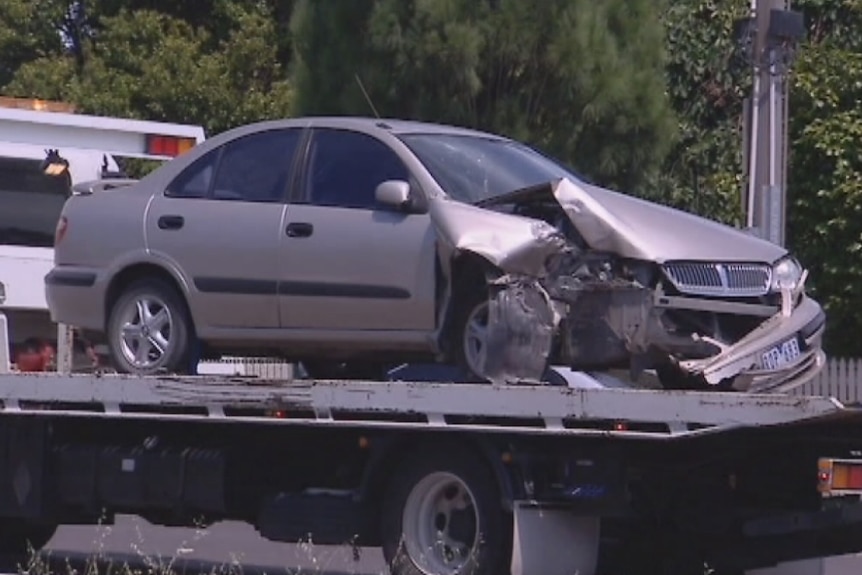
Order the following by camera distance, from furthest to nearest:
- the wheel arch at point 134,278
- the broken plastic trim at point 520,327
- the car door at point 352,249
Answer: the wheel arch at point 134,278
the car door at point 352,249
the broken plastic trim at point 520,327

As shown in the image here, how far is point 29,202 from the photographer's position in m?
13.7

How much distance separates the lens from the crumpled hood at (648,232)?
941 centimetres

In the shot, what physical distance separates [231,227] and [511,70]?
9.66m

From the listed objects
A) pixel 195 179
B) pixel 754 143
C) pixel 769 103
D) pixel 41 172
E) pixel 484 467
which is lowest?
pixel 484 467

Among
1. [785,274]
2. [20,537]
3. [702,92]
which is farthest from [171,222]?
[702,92]

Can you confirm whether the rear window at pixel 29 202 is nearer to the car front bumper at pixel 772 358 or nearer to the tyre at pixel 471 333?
the tyre at pixel 471 333

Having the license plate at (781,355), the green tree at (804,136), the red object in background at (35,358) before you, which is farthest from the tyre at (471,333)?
the green tree at (804,136)

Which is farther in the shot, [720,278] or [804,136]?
[804,136]

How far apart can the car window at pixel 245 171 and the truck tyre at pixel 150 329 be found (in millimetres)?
591

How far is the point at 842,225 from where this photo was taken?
73.3ft

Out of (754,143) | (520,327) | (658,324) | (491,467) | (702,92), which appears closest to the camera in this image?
(658,324)

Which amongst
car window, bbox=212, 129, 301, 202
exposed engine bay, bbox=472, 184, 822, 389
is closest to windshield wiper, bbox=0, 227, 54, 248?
car window, bbox=212, 129, 301, 202

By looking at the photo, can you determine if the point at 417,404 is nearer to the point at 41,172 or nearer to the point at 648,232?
the point at 648,232

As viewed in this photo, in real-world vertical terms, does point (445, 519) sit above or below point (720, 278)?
below
